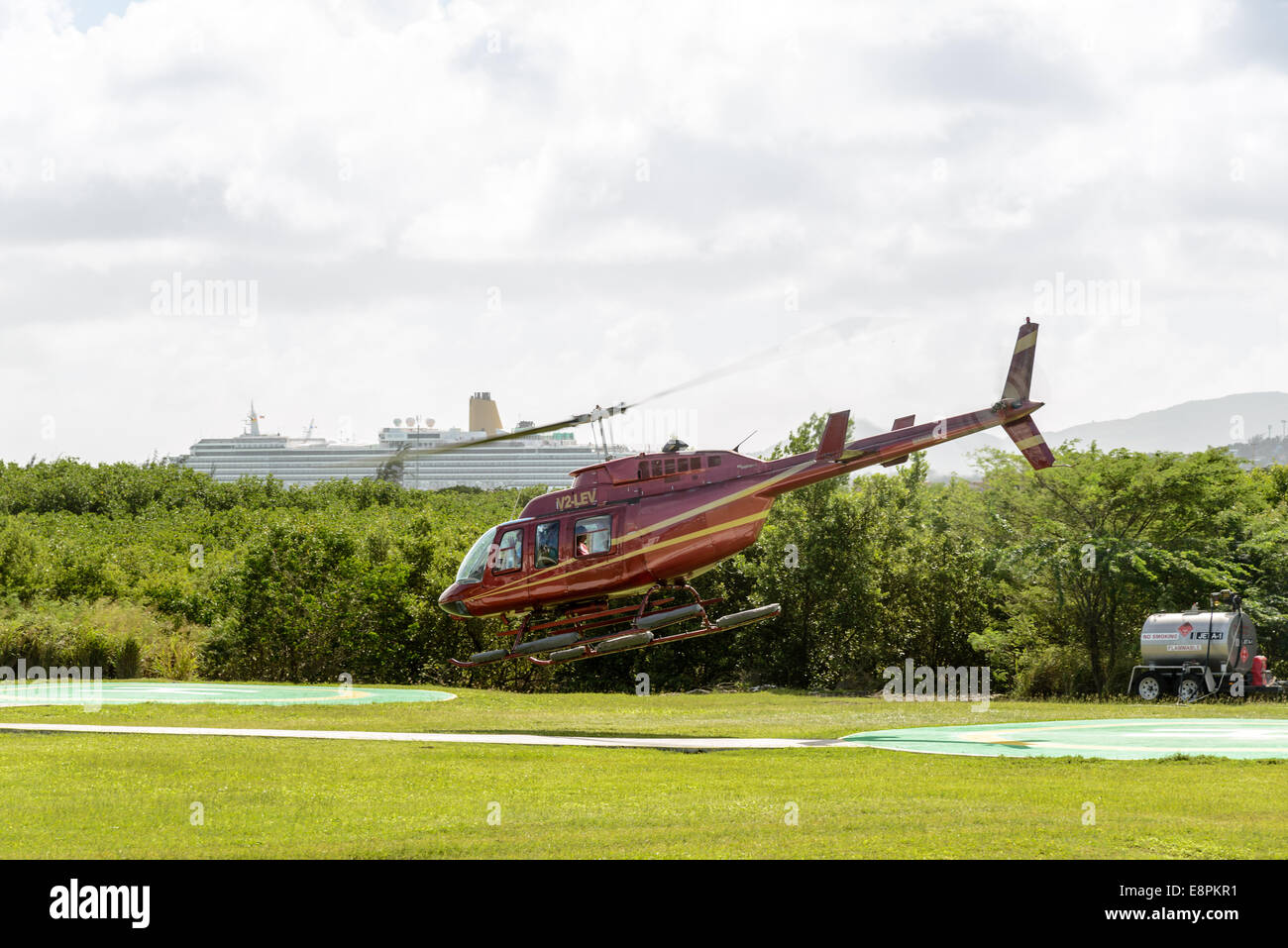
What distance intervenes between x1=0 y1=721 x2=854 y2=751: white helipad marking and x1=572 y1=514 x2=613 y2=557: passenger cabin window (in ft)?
12.9

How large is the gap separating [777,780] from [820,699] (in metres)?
21.6

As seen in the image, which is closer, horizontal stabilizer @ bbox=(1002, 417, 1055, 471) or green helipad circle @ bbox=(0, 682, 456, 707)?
horizontal stabilizer @ bbox=(1002, 417, 1055, 471)

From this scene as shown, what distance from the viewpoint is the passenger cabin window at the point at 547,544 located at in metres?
26.9

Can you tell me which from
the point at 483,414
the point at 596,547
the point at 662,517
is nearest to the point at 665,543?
the point at 662,517

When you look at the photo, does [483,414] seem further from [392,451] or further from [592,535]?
[592,535]

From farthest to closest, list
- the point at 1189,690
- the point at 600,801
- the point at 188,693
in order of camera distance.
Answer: the point at 1189,690
the point at 188,693
the point at 600,801

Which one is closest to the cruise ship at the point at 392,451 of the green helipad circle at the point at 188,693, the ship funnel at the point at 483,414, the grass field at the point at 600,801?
the ship funnel at the point at 483,414

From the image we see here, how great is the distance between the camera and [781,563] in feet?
164

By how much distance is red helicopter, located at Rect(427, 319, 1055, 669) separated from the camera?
26.1 metres

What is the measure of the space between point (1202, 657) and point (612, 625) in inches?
684

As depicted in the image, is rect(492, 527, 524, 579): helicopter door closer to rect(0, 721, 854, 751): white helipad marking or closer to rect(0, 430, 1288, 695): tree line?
rect(0, 721, 854, 751): white helipad marking
